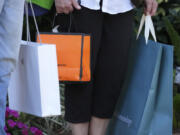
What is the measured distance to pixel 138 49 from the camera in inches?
118

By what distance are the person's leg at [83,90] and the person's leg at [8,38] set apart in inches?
26.5

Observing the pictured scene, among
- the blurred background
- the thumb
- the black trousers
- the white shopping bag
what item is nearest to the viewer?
the white shopping bag

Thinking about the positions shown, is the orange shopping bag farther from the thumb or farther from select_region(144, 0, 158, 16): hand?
select_region(144, 0, 158, 16): hand

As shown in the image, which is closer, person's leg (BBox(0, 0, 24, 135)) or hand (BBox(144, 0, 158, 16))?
person's leg (BBox(0, 0, 24, 135))

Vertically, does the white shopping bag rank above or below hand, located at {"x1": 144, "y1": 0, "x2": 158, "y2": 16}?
below

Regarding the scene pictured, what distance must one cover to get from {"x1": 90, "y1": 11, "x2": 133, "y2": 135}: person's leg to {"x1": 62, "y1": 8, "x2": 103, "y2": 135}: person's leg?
58 millimetres

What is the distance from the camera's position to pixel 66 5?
101 inches

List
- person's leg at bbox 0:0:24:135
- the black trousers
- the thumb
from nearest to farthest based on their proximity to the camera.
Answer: person's leg at bbox 0:0:24:135
the thumb
the black trousers

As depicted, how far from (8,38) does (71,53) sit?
696mm

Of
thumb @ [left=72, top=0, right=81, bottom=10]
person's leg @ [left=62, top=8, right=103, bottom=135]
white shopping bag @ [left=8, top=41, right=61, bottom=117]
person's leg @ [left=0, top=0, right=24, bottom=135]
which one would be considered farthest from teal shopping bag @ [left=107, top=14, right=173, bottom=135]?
person's leg @ [left=0, top=0, right=24, bottom=135]

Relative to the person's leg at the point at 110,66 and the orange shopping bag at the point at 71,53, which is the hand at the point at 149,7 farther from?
the orange shopping bag at the point at 71,53

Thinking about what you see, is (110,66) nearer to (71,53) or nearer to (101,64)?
(101,64)

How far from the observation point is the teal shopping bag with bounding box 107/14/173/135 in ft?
9.49

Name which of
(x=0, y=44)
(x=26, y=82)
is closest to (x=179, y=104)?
(x=26, y=82)
